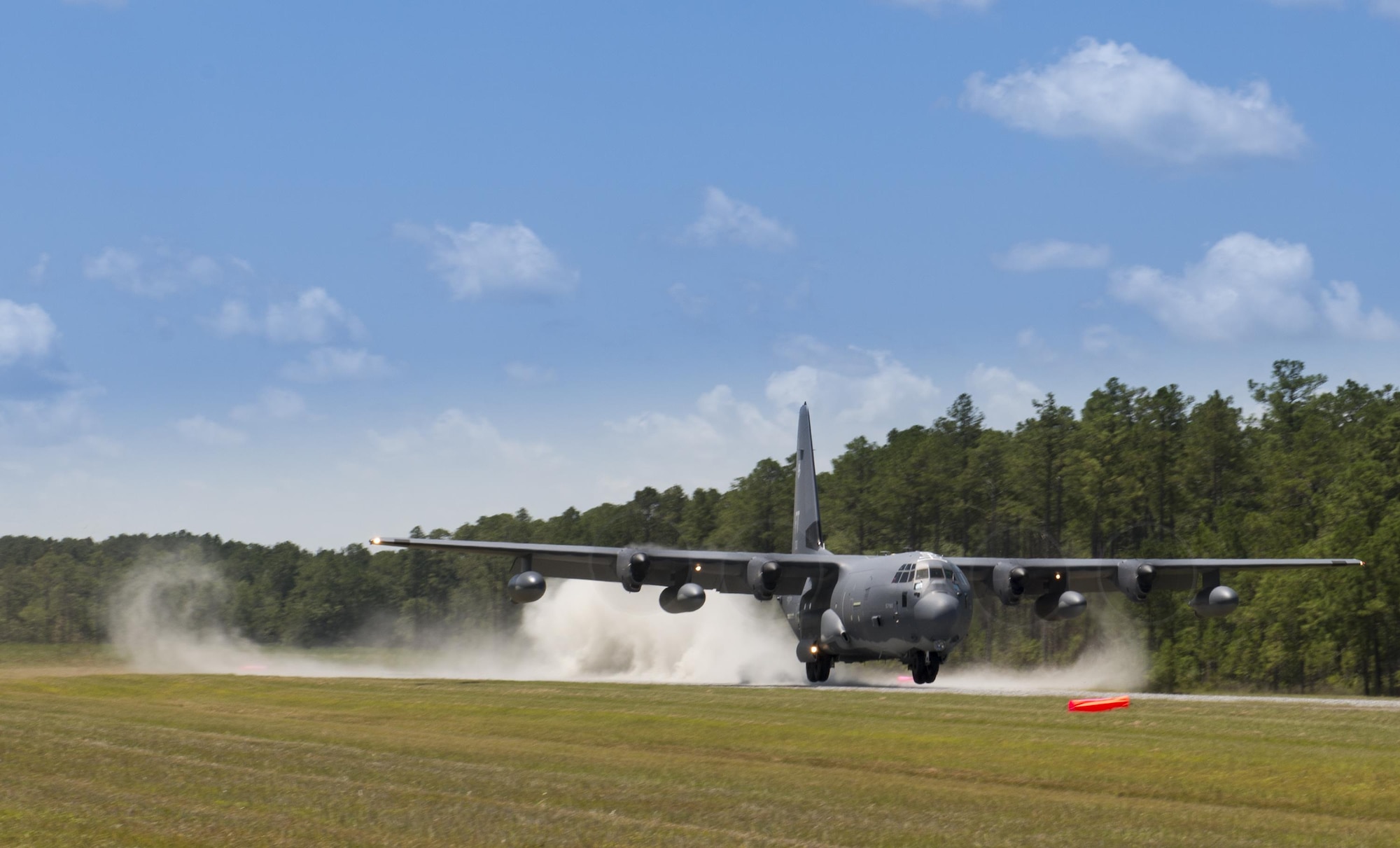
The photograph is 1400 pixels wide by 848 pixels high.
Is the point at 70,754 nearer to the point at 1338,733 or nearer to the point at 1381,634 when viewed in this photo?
the point at 1338,733

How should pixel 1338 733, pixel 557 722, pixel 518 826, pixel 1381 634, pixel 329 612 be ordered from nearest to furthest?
pixel 518 826 < pixel 1338 733 < pixel 557 722 < pixel 1381 634 < pixel 329 612

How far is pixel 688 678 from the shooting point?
216 feet

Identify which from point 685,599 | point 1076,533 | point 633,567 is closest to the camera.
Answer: point 685,599

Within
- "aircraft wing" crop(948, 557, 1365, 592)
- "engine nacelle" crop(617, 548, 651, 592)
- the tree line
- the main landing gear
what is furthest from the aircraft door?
the tree line

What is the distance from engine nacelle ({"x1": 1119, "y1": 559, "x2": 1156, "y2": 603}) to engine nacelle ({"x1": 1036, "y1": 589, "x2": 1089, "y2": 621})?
1593 mm

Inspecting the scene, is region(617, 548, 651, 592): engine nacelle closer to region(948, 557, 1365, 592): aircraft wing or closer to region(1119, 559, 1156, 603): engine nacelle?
region(948, 557, 1365, 592): aircraft wing

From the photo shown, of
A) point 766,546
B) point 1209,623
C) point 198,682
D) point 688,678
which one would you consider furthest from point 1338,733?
point 766,546

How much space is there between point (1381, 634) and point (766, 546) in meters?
55.2

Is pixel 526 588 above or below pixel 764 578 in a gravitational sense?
below

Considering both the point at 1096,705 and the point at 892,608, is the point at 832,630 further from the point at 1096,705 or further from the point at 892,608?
the point at 1096,705

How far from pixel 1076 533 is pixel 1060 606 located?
4833 cm

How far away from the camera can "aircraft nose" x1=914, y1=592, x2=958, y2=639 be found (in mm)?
39594

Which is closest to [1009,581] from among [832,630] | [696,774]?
[832,630]

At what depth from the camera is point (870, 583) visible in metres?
43.4
